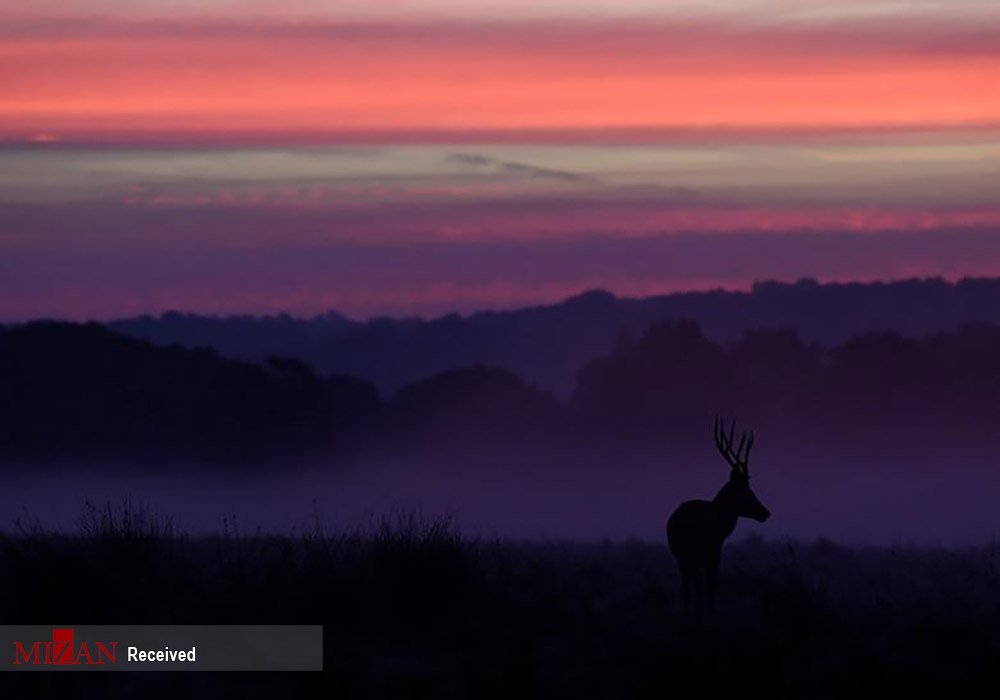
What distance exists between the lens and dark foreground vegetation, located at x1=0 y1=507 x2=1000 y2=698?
17656mm

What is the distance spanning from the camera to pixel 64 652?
18719 mm

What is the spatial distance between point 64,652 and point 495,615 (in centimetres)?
474

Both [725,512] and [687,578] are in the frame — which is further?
[725,512]

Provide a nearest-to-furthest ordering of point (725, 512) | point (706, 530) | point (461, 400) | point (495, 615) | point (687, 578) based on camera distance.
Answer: point (706, 530) < point (687, 578) < point (725, 512) < point (495, 615) < point (461, 400)

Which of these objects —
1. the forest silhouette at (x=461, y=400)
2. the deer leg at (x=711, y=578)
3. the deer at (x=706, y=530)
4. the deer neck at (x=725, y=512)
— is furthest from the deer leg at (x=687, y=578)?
the forest silhouette at (x=461, y=400)

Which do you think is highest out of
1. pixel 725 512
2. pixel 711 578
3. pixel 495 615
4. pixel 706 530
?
pixel 725 512

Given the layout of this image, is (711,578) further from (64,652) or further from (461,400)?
(461,400)

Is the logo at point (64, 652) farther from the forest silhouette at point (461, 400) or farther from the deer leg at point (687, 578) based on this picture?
the forest silhouette at point (461, 400)

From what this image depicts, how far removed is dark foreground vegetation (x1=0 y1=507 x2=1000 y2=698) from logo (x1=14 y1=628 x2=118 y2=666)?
1.25ft

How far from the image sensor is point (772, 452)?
77562 millimetres

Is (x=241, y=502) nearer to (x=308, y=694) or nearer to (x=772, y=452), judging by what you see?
(x=772, y=452)

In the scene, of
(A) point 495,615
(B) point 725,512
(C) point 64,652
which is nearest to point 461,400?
(A) point 495,615

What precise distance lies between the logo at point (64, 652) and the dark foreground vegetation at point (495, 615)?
38cm

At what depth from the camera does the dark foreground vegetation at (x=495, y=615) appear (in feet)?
57.9
